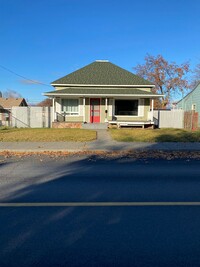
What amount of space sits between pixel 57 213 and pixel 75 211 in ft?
1.02

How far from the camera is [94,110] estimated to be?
2316cm

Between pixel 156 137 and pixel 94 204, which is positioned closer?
pixel 94 204

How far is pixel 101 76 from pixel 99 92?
3.80m

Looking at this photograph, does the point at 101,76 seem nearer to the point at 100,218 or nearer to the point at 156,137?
the point at 156,137

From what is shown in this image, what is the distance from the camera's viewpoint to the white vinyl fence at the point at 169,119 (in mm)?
24453

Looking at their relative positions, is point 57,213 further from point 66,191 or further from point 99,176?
point 99,176

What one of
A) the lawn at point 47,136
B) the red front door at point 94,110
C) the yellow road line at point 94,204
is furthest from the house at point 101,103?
the yellow road line at point 94,204

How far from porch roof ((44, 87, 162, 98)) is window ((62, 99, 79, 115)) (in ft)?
3.71

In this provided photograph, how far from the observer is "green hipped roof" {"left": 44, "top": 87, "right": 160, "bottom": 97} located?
21297 mm

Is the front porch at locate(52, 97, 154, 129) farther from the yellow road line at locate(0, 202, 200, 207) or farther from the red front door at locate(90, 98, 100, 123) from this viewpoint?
the yellow road line at locate(0, 202, 200, 207)

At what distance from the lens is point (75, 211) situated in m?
4.15

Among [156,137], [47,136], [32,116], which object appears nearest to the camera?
[156,137]

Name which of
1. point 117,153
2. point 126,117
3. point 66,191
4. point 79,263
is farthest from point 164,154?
point 126,117

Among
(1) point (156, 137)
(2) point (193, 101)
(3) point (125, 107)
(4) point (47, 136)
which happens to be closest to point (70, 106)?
(3) point (125, 107)
